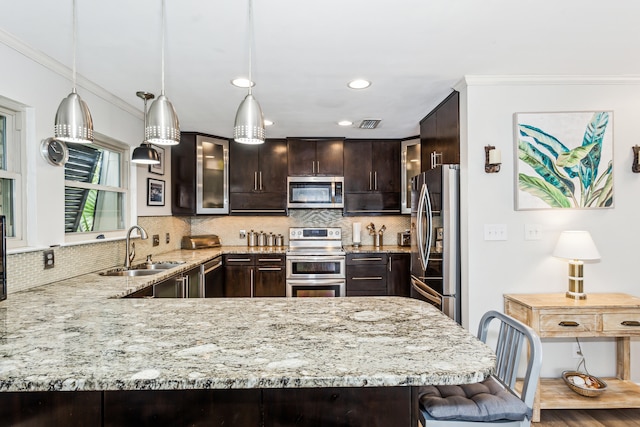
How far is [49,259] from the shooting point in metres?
2.36

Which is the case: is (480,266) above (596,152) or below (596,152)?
below

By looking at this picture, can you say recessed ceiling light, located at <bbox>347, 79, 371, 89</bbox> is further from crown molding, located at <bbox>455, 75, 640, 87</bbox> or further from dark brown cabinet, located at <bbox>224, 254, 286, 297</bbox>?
dark brown cabinet, located at <bbox>224, 254, 286, 297</bbox>

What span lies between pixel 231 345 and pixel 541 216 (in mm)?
2384

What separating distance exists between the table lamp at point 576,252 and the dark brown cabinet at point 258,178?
10.1 ft

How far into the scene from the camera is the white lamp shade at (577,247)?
236cm

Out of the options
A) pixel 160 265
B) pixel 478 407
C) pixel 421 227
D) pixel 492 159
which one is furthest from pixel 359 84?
pixel 160 265

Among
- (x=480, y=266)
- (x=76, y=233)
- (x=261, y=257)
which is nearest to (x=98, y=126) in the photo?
(x=76, y=233)

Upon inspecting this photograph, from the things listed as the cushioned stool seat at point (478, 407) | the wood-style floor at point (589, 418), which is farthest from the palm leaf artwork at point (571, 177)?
the cushioned stool seat at point (478, 407)

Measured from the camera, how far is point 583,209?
2.60 meters

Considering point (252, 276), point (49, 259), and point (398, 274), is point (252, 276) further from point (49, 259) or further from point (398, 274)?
point (49, 259)

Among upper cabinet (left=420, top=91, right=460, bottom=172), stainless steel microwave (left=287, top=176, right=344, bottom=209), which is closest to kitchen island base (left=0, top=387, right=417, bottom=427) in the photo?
upper cabinet (left=420, top=91, right=460, bottom=172)

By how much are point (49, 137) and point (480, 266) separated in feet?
9.93

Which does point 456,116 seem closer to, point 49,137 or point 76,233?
point 49,137

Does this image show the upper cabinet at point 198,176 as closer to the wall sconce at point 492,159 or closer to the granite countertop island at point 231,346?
the granite countertop island at point 231,346
